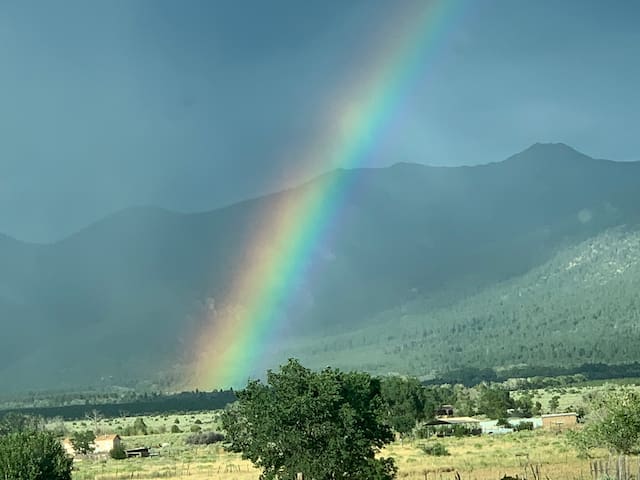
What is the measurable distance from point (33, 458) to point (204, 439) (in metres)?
62.0

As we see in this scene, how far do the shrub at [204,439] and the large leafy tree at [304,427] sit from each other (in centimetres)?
6061

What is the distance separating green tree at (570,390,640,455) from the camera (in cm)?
3123

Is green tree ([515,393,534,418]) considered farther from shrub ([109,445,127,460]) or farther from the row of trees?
the row of trees

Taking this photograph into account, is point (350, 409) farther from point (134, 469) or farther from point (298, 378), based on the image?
point (134, 469)

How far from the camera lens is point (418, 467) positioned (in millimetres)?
47031

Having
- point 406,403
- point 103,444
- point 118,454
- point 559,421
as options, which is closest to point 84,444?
point 103,444

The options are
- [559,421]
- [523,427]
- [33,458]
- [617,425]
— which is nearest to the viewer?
[33,458]

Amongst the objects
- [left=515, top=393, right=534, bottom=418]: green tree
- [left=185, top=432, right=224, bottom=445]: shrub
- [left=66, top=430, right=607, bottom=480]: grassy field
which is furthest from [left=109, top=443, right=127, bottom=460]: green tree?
[left=515, top=393, right=534, bottom=418]: green tree

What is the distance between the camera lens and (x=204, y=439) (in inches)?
3438

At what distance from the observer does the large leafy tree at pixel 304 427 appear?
25891 millimetres

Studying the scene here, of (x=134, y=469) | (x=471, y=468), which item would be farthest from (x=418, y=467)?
(x=134, y=469)

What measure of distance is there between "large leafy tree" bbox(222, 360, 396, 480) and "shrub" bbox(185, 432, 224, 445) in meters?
60.6

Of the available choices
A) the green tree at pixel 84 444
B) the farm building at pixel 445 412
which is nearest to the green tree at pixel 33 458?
the green tree at pixel 84 444

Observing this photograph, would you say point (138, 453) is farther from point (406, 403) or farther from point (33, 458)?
point (33, 458)
